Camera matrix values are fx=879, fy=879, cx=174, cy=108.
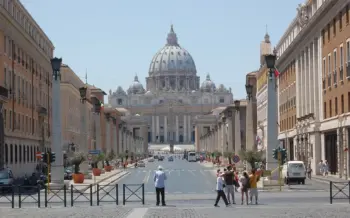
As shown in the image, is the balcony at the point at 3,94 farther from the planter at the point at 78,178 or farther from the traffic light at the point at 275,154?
the traffic light at the point at 275,154

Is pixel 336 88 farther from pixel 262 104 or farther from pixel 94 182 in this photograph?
pixel 262 104

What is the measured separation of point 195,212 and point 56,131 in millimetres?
20867

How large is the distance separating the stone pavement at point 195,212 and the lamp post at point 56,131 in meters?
15.1

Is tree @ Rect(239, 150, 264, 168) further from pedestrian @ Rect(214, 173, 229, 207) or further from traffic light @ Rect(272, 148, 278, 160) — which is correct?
pedestrian @ Rect(214, 173, 229, 207)

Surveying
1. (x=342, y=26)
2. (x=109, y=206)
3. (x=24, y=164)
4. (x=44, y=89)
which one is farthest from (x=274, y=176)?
(x=44, y=89)

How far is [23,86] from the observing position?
7525cm

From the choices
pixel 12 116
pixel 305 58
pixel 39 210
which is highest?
pixel 305 58

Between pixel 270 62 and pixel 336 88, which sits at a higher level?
pixel 270 62

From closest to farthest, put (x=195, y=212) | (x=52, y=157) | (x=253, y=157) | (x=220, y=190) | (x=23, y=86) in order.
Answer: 1. (x=195, y=212)
2. (x=220, y=190)
3. (x=52, y=157)
4. (x=253, y=157)
5. (x=23, y=86)

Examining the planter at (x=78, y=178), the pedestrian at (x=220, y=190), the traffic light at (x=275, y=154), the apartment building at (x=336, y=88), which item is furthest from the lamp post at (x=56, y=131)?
the apartment building at (x=336, y=88)

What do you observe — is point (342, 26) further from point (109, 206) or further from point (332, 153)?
point (109, 206)

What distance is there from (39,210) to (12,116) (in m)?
36.4

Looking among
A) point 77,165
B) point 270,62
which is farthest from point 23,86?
point 270,62

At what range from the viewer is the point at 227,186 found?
36.6 metres
